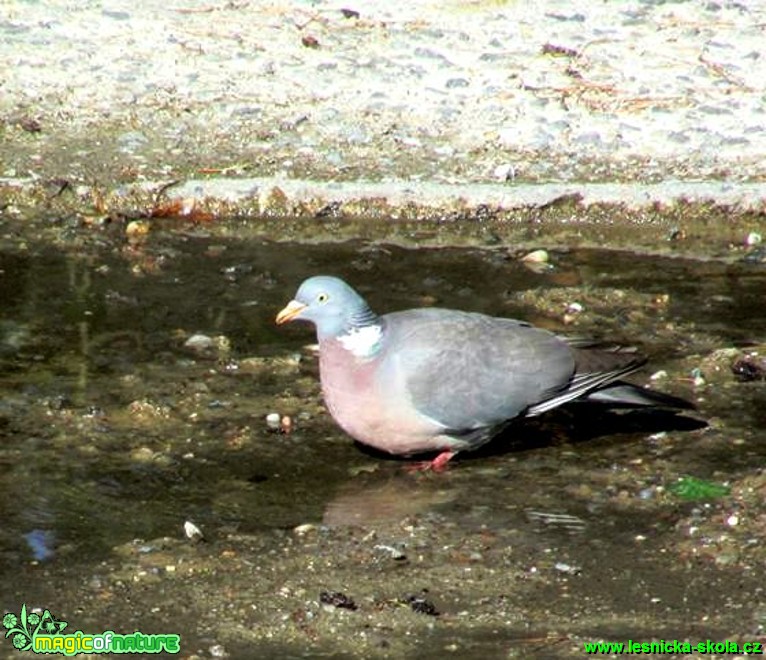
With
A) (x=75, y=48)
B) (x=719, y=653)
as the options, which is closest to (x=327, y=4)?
(x=75, y=48)

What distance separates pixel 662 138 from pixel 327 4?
240 cm

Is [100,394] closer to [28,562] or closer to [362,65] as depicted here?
[28,562]

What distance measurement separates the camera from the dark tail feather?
620cm

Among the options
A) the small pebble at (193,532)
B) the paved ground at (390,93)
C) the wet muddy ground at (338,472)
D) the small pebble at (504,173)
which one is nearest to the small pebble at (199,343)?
the wet muddy ground at (338,472)

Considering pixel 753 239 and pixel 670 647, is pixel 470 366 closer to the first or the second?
pixel 670 647

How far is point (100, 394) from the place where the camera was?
6527 millimetres

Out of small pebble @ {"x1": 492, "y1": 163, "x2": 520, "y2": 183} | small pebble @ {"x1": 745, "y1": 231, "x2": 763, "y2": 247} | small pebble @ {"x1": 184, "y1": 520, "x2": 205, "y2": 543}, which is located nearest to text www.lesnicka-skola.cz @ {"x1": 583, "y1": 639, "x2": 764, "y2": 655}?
small pebble @ {"x1": 184, "y1": 520, "x2": 205, "y2": 543}

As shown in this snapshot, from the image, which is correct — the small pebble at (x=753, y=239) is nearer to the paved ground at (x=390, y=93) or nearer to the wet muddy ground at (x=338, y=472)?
the wet muddy ground at (x=338, y=472)

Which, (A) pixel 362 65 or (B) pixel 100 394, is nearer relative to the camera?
(B) pixel 100 394

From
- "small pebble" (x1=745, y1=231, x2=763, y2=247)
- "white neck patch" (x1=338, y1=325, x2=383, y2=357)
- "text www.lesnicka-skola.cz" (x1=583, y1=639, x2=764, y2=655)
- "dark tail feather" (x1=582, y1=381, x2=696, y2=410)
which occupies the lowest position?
"small pebble" (x1=745, y1=231, x2=763, y2=247)
